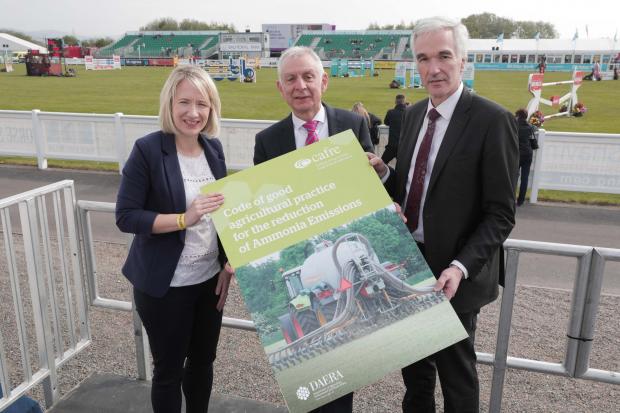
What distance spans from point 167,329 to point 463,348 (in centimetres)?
143

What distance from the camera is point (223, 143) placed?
1067cm

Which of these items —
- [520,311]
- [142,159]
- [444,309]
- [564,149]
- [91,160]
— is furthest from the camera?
[91,160]

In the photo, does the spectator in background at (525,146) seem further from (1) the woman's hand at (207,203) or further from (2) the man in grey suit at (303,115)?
(1) the woman's hand at (207,203)

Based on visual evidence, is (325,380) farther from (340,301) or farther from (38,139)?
(38,139)

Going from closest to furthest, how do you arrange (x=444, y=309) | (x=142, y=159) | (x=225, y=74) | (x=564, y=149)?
1. (x=444, y=309)
2. (x=142, y=159)
3. (x=564, y=149)
4. (x=225, y=74)

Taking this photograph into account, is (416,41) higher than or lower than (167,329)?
higher

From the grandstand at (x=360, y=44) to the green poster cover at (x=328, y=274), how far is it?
3127 inches

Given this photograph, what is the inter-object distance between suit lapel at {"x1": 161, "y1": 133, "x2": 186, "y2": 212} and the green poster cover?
31 cm

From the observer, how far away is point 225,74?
42250 millimetres

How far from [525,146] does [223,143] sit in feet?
19.3

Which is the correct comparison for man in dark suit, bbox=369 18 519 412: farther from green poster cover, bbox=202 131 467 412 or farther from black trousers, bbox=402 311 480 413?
green poster cover, bbox=202 131 467 412

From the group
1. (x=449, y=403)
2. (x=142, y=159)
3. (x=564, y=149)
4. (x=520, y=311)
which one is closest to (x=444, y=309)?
(x=449, y=403)

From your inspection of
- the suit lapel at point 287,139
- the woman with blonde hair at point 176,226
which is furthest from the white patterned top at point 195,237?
the suit lapel at point 287,139

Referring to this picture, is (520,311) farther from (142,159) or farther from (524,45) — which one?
(524,45)
